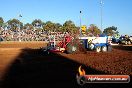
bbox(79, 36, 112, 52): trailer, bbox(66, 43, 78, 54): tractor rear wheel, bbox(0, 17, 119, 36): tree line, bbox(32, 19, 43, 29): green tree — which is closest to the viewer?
bbox(66, 43, 78, 54): tractor rear wheel

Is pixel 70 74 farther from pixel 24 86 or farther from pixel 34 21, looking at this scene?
pixel 34 21

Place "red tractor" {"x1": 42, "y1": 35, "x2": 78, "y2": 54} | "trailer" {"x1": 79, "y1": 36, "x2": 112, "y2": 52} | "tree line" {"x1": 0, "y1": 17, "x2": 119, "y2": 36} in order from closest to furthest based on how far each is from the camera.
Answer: "red tractor" {"x1": 42, "y1": 35, "x2": 78, "y2": 54}
"trailer" {"x1": 79, "y1": 36, "x2": 112, "y2": 52}
"tree line" {"x1": 0, "y1": 17, "x2": 119, "y2": 36}

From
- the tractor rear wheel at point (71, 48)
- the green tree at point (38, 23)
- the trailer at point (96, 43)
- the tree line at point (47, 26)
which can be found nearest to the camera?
the tractor rear wheel at point (71, 48)

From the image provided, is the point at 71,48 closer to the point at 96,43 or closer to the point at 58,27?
the point at 96,43

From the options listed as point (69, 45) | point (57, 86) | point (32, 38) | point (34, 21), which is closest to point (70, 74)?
point (57, 86)

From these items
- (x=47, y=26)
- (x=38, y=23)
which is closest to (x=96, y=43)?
(x=47, y=26)

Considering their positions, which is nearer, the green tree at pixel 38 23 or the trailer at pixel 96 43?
the trailer at pixel 96 43

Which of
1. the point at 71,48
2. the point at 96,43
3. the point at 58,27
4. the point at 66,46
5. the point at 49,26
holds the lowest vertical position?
the point at 71,48

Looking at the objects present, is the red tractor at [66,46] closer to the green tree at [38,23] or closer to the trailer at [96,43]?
the trailer at [96,43]

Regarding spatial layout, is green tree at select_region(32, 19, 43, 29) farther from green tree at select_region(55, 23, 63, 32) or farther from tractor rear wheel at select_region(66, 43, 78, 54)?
tractor rear wheel at select_region(66, 43, 78, 54)

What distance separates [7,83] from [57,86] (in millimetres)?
2023

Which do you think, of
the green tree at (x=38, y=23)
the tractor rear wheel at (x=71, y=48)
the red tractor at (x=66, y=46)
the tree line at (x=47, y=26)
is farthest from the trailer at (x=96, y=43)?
the green tree at (x=38, y=23)

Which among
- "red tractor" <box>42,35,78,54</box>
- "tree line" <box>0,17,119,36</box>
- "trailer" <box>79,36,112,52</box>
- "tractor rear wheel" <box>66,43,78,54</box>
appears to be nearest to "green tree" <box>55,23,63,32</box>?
"tree line" <box>0,17,119,36</box>

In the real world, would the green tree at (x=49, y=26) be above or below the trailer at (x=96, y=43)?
above
